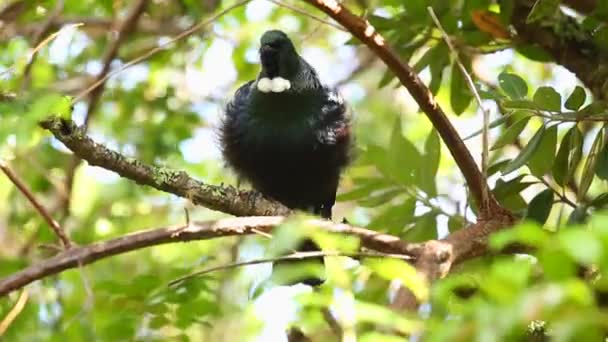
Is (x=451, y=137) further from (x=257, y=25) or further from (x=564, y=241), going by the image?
(x=257, y=25)

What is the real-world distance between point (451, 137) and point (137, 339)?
1150mm

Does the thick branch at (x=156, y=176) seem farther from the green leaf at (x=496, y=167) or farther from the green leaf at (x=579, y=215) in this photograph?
the green leaf at (x=579, y=215)

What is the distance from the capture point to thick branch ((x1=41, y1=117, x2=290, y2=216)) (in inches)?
80.5

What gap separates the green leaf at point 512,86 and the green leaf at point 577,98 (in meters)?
0.10

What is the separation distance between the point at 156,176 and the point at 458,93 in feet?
3.55

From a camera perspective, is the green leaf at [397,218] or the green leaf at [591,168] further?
the green leaf at [397,218]

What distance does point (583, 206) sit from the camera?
216cm

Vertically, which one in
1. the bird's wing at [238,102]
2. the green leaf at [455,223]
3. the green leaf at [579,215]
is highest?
the bird's wing at [238,102]

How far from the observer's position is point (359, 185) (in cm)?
291

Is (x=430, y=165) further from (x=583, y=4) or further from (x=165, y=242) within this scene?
(x=165, y=242)

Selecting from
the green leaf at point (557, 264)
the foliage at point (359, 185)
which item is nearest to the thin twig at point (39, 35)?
the foliage at point (359, 185)

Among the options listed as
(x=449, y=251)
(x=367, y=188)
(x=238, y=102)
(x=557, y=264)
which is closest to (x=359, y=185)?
(x=367, y=188)

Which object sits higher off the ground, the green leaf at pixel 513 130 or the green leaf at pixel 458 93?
the green leaf at pixel 458 93

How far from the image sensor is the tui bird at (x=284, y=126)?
323cm
